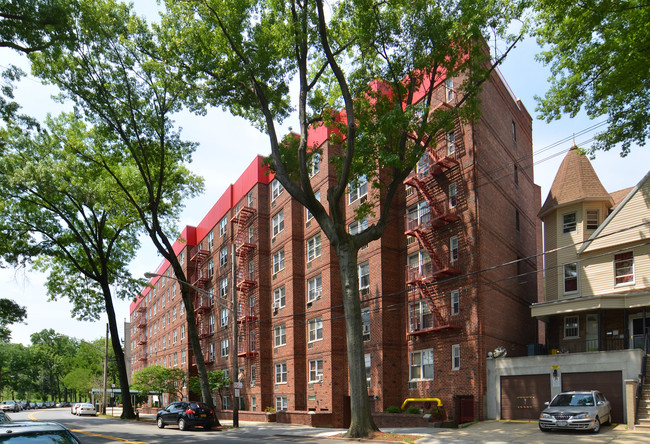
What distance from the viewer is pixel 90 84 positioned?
25.4 metres

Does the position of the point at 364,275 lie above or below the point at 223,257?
below

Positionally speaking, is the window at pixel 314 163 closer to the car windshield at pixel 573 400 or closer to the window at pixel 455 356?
the window at pixel 455 356

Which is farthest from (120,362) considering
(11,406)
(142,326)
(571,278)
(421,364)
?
(142,326)

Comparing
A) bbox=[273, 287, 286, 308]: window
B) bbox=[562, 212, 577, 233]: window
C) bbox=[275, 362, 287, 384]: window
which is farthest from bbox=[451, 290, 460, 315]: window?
bbox=[275, 362, 287, 384]: window

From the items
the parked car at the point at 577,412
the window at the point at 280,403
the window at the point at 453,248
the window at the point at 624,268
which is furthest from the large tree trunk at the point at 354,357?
the window at the point at 280,403

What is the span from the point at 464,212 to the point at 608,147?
24.1 ft

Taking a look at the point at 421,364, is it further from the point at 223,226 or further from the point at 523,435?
the point at 223,226

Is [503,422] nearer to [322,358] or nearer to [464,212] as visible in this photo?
[464,212]

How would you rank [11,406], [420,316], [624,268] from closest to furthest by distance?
[624,268], [420,316], [11,406]

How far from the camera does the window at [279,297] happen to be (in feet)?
121

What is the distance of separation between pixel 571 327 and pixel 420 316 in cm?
739

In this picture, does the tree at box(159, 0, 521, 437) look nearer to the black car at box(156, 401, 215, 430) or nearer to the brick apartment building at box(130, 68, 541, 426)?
the brick apartment building at box(130, 68, 541, 426)

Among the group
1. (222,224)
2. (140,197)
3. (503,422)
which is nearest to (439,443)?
(503,422)

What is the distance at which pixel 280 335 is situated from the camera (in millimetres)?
36625
